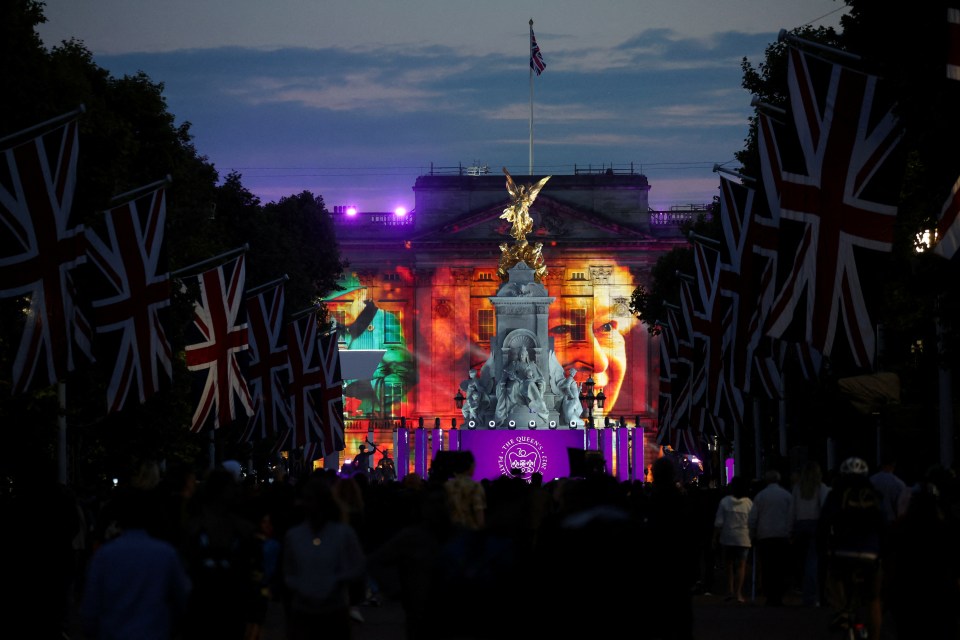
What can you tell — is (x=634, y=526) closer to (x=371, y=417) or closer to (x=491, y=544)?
(x=491, y=544)

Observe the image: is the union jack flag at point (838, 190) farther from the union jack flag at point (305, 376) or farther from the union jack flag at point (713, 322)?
the union jack flag at point (305, 376)

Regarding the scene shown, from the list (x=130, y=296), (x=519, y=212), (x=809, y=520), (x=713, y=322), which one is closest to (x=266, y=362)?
(x=713, y=322)

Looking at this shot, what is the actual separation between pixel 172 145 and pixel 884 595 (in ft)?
119

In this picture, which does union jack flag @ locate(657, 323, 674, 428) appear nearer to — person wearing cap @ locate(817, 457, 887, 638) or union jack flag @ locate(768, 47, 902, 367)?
union jack flag @ locate(768, 47, 902, 367)

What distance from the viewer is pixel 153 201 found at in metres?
27.8

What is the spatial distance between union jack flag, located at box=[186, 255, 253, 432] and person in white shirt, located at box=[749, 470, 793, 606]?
10.9 m

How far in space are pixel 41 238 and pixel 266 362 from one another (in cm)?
1605

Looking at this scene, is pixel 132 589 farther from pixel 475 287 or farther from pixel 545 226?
pixel 475 287

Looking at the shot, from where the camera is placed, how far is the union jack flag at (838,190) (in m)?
21.5

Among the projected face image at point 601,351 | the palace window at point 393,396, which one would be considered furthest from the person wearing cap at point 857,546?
the palace window at point 393,396

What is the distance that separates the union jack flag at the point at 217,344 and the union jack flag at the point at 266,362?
156 inches

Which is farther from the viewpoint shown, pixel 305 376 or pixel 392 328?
pixel 392 328

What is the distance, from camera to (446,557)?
1094 centimetres

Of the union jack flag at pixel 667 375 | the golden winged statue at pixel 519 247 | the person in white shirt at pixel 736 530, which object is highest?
the golden winged statue at pixel 519 247
